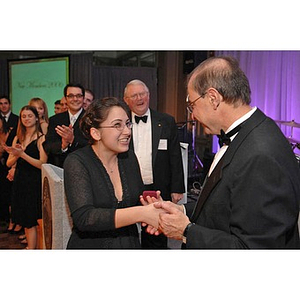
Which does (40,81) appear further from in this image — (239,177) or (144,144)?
(239,177)

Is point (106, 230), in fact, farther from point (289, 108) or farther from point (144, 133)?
point (289, 108)

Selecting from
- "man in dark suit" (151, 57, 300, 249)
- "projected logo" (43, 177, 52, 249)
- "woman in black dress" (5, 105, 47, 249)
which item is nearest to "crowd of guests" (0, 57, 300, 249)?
"man in dark suit" (151, 57, 300, 249)

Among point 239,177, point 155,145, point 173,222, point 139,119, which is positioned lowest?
point 173,222

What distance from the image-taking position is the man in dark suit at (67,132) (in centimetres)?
328

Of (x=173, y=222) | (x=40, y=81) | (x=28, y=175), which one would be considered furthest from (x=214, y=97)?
(x=40, y=81)

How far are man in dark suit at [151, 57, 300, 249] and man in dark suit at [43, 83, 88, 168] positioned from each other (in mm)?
1833

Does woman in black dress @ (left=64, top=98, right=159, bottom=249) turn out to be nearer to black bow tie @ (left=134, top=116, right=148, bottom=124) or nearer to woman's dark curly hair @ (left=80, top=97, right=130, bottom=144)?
woman's dark curly hair @ (left=80, top=97, right=130, bottom=144)

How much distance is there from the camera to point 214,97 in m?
1.46

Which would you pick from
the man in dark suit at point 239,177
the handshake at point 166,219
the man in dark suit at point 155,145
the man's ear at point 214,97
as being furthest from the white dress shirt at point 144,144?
the man's ear at point 214,97

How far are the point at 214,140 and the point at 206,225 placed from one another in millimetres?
5386

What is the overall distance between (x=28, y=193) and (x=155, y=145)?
3.99 feet

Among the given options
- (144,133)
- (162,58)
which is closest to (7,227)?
(144,133)

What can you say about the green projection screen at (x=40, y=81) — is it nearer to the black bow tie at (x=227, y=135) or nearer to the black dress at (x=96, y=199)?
the black dress at (x=96, y=199)

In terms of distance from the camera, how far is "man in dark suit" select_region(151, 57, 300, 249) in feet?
4.23
